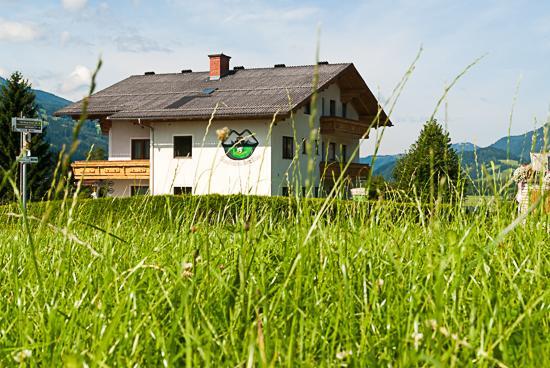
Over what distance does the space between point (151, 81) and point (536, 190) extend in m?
35.0

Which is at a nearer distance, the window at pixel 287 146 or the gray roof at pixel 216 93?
the gray roof at pixel 216 93

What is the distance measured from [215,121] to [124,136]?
19.6 ft

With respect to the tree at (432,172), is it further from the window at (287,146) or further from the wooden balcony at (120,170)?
the wooden balcony at (120,170)

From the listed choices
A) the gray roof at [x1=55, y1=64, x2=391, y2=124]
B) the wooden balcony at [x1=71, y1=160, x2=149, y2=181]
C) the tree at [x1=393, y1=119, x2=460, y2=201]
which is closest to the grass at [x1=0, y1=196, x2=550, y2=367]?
the tree at [x1=393, y1=119, x2=460, y2=201]

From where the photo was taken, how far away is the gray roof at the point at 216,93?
30844mm

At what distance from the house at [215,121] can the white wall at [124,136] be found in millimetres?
50

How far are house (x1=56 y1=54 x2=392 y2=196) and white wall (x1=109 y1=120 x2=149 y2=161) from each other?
50mm

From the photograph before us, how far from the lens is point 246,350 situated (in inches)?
73.9

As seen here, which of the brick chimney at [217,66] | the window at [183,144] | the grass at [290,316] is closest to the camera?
the grass at [290,316]

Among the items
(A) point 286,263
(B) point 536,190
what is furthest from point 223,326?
(B) point 536,190

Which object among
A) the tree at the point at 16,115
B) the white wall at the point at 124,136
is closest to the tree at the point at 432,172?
the white wall at the point at 124,136

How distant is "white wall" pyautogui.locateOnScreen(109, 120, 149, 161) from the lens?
115ft

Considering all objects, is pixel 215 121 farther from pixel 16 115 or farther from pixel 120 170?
pixel 16 115

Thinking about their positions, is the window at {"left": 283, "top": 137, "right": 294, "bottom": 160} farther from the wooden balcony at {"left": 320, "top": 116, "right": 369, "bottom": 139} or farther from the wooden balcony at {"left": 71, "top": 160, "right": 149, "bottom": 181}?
the wooden balcony at {"left": 71, "top": 160, "right": 149, "bottom": 181}
